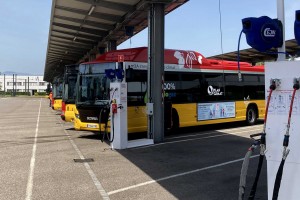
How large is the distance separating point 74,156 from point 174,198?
470cm

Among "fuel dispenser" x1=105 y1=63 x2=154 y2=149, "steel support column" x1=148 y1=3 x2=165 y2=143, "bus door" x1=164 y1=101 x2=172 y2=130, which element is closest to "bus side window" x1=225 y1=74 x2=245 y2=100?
"bus door" x1=164 y1=101 x2=172 y2=130

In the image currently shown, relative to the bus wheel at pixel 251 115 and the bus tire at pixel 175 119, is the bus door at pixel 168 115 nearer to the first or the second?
the bus tire at pixel 175 119

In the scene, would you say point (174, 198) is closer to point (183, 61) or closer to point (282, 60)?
point (282, 60)

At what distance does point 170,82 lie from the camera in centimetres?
1479

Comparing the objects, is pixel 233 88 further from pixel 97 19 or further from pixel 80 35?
pixel 80 35

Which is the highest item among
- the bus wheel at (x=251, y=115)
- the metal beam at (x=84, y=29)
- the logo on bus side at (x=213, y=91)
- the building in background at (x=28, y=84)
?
the building in background at (x=28, y=84)

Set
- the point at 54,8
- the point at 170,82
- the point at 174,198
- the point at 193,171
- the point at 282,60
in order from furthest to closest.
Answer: the point at 54,8 → the point at 170,82 → the point at 193,171 → the point at 174,198 → the point at 282,60

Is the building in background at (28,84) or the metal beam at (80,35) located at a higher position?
the building in background at (28,84)

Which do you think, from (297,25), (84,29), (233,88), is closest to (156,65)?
(233,88)

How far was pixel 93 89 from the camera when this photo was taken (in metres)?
13.7

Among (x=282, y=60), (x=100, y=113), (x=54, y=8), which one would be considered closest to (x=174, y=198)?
(x=282, y=60)

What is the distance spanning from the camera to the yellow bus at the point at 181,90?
44.1ft

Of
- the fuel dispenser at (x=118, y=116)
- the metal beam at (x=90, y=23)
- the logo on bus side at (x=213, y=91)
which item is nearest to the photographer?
the fuel dispenser at (x=118, y=116)

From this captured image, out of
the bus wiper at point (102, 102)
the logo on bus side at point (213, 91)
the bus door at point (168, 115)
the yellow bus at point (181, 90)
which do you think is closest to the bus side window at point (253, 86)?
the yellow bus at point (181, 90)
